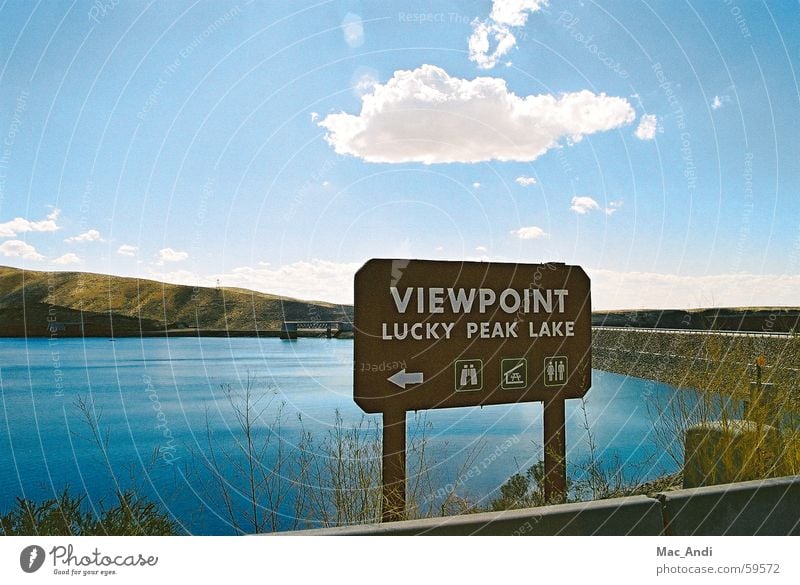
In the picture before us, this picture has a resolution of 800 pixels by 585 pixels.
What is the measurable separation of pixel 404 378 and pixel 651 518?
2.11 metres

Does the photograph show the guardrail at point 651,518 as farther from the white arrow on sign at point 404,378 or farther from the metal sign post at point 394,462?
the white arrow on sign at point 404,378

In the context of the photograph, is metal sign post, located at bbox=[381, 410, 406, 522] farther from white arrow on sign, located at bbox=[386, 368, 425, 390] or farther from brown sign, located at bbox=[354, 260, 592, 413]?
white arrow on sign, located at bbox=[386, 368, 425, 390]

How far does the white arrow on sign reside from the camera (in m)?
4.75

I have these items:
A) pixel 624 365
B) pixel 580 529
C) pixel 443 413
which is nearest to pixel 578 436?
pixel 443 413

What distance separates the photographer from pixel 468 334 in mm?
5129

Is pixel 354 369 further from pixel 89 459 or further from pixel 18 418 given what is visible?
pixel 18 418
